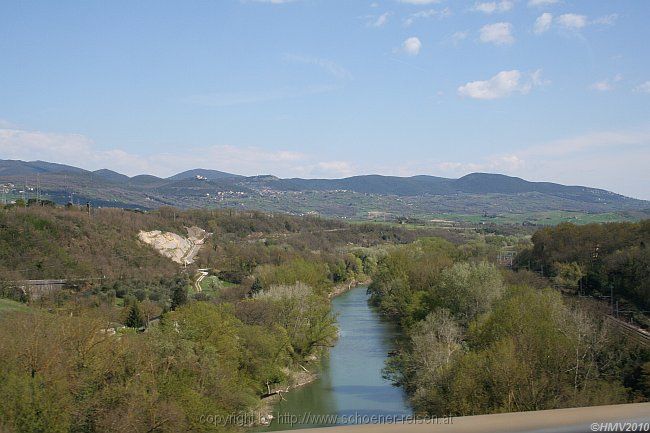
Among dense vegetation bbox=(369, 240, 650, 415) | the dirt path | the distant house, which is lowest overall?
the distant house

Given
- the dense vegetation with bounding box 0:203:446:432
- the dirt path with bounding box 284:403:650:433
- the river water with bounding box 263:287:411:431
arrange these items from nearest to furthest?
1. the dirt path with bounding box 284:403:650:433
2. the dense vegetation with bounding box 0:203:446:432
3. the river water with bounding box 263:287:411:431

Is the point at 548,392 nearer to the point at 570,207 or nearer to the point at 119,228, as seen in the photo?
the point at 119,228

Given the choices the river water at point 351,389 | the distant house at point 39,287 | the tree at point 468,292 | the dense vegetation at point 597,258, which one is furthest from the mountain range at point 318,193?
the tree at point 468,292

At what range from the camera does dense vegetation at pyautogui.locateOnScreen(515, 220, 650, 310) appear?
26000mm

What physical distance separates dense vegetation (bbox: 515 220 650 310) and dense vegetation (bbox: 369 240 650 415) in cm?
548

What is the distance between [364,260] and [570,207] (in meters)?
89.2

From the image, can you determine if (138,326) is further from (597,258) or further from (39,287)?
(597,258)

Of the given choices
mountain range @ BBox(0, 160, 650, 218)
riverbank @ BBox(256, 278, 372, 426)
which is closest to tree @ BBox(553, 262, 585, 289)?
riverbank @ BBox(256, 278, 372, 426)

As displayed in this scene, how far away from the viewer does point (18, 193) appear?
70125mm

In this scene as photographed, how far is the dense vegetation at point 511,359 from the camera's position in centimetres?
1165

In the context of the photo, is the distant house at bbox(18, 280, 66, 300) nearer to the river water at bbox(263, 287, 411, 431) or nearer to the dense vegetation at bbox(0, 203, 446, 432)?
the dense vegetation at bbox(0, 203, 446, 432)

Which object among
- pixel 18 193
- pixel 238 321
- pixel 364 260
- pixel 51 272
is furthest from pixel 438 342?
pixel 18 193

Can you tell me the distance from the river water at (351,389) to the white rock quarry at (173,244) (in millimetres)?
19769

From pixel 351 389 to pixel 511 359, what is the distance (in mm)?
7035
